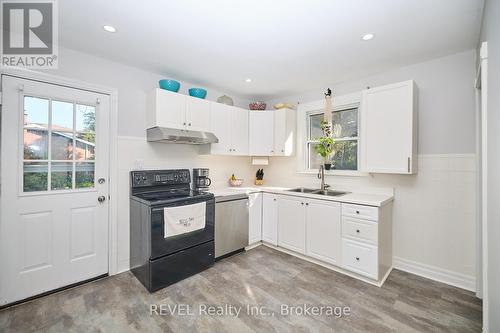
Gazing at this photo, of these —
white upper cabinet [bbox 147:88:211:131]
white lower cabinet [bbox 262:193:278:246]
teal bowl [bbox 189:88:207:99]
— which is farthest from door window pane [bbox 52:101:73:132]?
white lower cabinet [bbox 262:193:278:246]

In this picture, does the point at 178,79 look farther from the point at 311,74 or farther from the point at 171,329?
the point at 171,329

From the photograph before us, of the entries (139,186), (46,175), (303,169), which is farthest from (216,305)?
(303,169)

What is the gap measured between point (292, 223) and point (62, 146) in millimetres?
2861

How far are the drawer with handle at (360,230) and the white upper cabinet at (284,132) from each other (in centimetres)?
149

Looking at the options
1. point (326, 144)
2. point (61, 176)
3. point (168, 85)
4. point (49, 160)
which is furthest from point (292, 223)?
point (49, 160)

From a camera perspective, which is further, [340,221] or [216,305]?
[340,221]

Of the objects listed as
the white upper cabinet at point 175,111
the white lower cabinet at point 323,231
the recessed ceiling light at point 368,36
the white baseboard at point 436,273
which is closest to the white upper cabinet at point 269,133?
the white upper cabinet at point 175,111

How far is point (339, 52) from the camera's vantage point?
235 centimetres

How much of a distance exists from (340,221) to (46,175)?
125 inches

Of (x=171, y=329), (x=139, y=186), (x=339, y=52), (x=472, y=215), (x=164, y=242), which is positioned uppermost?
(x=339, y=52)

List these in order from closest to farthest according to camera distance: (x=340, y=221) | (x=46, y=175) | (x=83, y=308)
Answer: (x=83, y=308), (x=46, y=175), (x=340, y=221)

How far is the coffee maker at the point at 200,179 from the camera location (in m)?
3.23

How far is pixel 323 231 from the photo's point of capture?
279cm

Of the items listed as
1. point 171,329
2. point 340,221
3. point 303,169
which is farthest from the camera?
point 303,169
